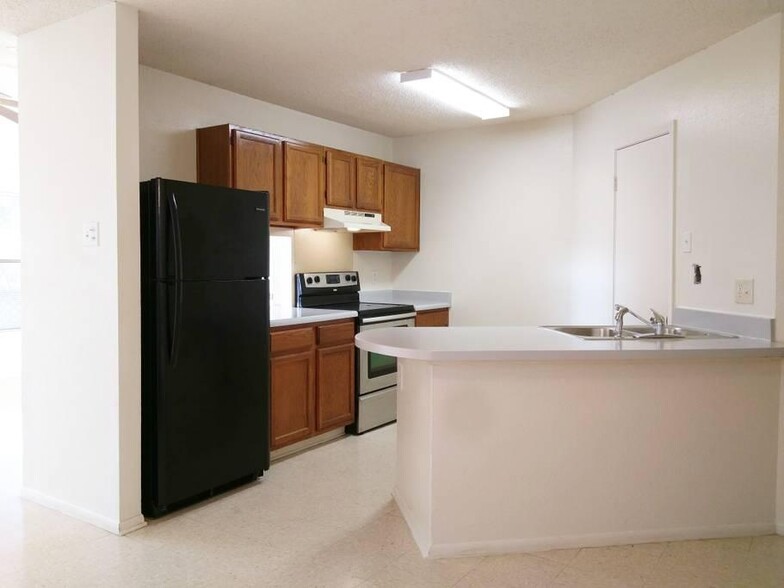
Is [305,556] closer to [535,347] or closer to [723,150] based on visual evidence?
[535,347]

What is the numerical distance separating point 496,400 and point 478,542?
2.03 feet

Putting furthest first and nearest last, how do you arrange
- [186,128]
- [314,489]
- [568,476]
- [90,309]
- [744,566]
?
[186,128]
[314,489]
[90,309]
[568,476]
[744,566]

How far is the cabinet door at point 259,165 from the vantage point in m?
3.66

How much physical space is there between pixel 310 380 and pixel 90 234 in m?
1.67

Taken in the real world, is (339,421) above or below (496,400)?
below

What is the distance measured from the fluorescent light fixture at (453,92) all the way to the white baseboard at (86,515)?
2.86 metres

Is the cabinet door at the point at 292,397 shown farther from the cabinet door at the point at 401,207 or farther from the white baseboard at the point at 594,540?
the cabinet door at the point at 401,207

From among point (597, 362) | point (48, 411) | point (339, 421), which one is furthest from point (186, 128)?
point (597, 362)

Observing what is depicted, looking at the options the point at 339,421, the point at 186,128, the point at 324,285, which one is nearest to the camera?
the point at 186,128

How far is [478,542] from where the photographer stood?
2504 mm

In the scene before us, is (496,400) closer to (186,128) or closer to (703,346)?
(703,346)

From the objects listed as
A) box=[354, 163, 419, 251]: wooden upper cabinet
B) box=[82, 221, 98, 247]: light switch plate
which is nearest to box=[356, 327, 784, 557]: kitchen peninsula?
box=[82, 221, 98, 247]: light switch plate

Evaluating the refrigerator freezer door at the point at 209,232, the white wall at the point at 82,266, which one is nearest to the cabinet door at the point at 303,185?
the refrigerator freezer door at the point at 209,232

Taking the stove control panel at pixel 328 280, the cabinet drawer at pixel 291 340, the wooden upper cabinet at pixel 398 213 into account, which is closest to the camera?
the cabinet drawer at pixel 291 340
